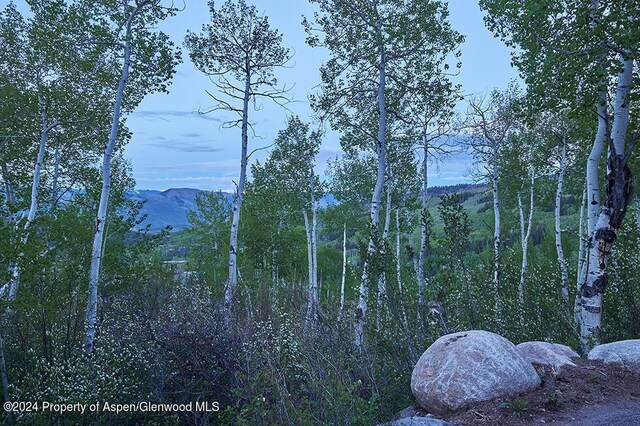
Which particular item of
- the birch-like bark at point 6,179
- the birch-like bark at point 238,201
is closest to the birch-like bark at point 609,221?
the birch-like bark at point 238,201

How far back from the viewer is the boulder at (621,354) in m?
7.11

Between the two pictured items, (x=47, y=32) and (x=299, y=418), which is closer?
(x=299, y=418)

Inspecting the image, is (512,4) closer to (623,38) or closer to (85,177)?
(623,38)

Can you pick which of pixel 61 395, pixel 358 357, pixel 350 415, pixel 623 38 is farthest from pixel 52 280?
pixel 623 38

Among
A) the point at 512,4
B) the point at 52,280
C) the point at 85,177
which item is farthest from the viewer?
the point at 85,177

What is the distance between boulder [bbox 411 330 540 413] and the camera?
604cm

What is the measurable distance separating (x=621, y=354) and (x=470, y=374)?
3.30 meters

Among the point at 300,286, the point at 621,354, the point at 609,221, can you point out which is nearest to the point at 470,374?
the point at 621,354

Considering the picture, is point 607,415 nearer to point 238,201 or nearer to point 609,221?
point 609,221

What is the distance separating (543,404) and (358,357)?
144 inches

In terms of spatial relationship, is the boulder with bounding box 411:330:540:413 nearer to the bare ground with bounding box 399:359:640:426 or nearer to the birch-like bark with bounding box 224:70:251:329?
the bare ground with bounding box 399:359:640:426

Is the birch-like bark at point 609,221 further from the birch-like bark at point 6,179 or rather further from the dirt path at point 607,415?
the birch-like bark at point 6,179

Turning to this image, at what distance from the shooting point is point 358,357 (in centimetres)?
867

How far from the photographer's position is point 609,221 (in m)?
8.85
